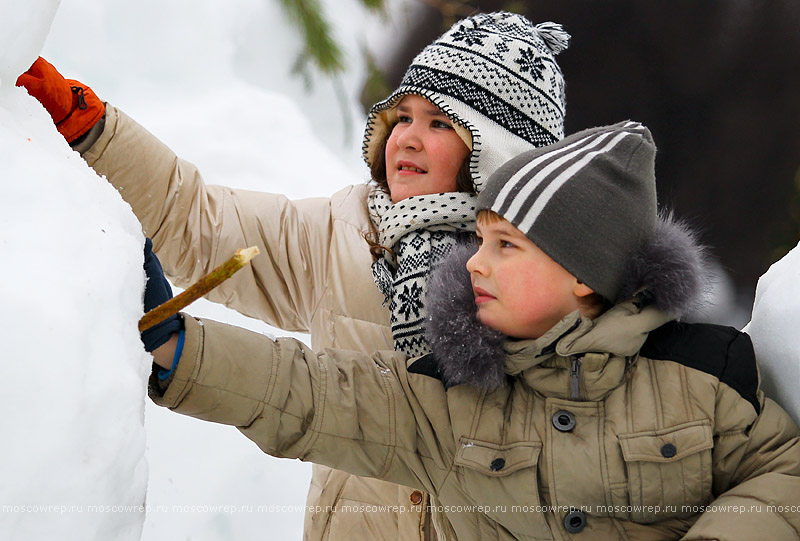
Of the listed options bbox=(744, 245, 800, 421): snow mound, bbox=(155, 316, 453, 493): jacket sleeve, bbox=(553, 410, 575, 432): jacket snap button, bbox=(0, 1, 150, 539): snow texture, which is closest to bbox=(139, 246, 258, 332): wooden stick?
bbox=(0, 1, 150, 539): snow texture

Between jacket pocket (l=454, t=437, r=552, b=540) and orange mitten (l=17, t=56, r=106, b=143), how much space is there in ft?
2.76

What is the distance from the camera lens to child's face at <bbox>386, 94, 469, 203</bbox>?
1.49 meters

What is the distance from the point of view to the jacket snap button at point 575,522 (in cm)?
107

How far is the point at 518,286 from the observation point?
1166mm

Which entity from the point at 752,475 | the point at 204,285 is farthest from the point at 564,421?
the point at 204,285

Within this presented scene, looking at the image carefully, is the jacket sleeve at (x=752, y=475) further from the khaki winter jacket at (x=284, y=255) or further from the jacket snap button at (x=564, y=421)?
the khaki winter jacket at (x=284, y=255)

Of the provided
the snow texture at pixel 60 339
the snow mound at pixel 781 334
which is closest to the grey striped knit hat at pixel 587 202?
the snow mound at pixel 781 334

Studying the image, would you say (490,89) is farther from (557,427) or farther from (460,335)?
(557,427)

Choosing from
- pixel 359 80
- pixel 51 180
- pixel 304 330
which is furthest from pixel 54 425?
pixel 359 80

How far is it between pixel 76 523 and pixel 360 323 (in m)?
0.85

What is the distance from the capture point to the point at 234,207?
1508 millimetres

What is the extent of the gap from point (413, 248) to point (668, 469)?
611mm

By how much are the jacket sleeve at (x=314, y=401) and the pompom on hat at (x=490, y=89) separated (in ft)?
1.66

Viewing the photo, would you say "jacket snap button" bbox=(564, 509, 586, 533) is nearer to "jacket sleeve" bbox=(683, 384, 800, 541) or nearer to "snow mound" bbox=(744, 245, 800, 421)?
"jacket sleeve" bbox=(683, 384, 800, 541)
